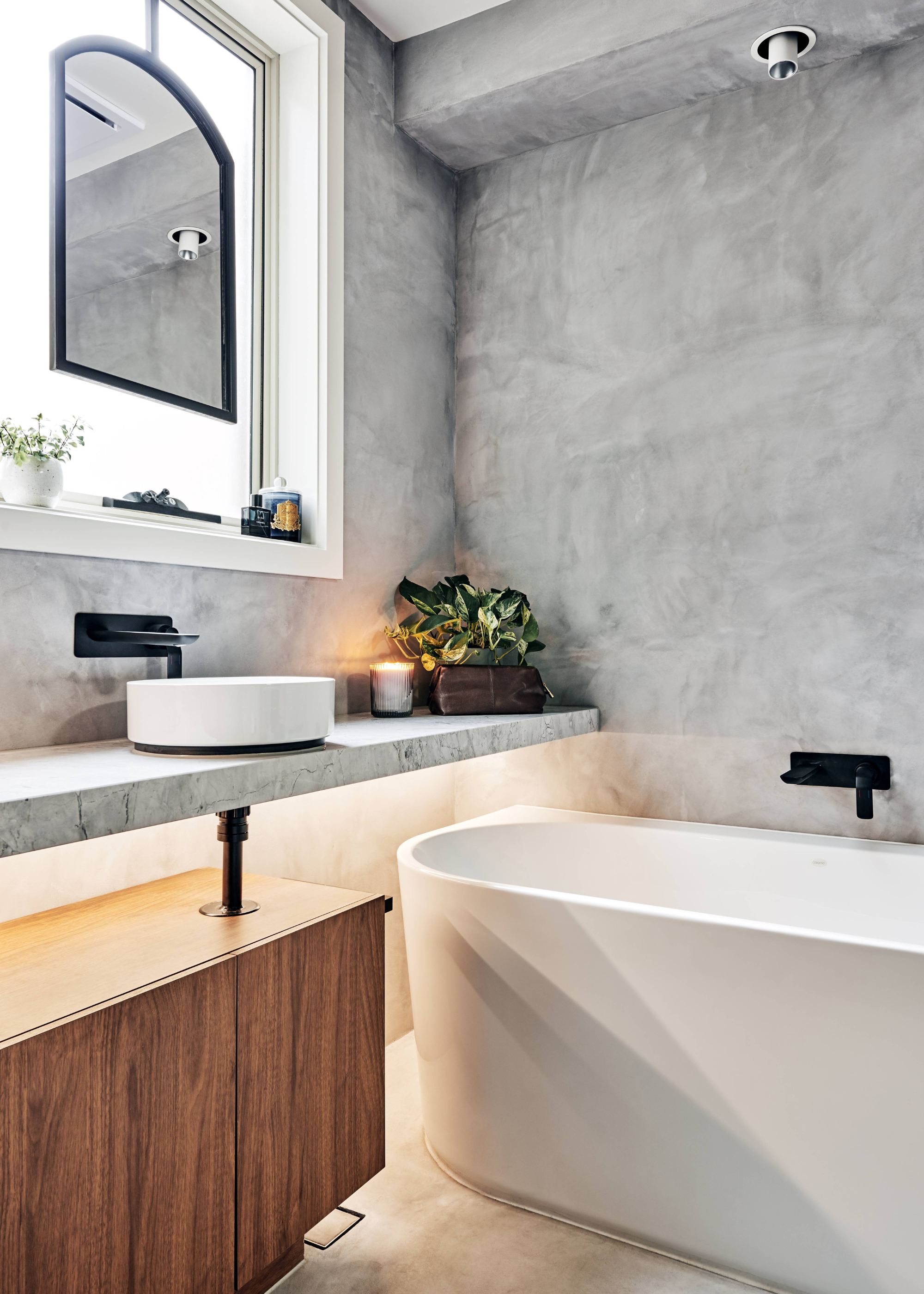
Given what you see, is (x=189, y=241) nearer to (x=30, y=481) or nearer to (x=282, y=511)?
(x=282, y=511)

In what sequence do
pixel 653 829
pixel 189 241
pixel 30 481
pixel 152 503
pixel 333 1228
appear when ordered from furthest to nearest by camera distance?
pixel 653 829 < pixel 189 241 < pixel 152 503 < pixel 333 1228 < pixel 30 481

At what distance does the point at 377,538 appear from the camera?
2465mm

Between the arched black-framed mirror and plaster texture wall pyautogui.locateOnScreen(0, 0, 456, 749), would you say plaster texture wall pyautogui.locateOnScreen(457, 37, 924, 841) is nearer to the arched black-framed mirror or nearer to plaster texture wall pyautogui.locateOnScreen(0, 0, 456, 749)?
plaster texture wall pyautogui.locateOnScreen(0, 0, 456, 749)

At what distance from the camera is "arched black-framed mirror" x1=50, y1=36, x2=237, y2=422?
71.1 inches

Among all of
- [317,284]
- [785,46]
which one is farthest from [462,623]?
[785,46]

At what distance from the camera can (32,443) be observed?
1.60 m

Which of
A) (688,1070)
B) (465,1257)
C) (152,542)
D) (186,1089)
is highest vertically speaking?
(152,542)

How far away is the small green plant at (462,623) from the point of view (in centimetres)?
241

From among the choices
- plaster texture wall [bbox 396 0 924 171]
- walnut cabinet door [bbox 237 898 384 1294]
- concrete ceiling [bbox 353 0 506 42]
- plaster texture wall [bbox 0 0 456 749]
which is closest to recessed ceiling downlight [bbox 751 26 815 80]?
plaster texture wall [bbox 396 0 924 171]

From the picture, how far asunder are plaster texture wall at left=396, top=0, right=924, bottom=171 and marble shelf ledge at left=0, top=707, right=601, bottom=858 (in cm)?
172

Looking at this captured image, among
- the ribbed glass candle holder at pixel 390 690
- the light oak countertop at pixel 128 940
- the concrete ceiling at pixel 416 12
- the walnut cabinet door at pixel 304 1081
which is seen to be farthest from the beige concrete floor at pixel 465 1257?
the concrete ceiling at pixel 416 12

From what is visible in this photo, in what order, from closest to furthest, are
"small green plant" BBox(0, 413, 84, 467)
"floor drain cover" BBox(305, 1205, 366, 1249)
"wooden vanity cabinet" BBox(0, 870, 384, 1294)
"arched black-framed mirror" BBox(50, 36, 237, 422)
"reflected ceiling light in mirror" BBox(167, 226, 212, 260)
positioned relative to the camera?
"wooden vanity cabinet" BBox(0, 870, 384, 1294) < "small green plant" BBox(0, 413, 84, 467) < "floor drain cover" BBox(305, 1205, 366, 1249) < "arched black-framed mirror" BBox(50, 36, 237, 422) < "reflected ceiling light in mirror" BBox(167, 226, 212, 260)

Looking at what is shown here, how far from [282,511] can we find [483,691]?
69 cm

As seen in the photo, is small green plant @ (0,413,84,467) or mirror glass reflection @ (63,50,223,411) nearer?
small green plant @ (0,413,84,467)
